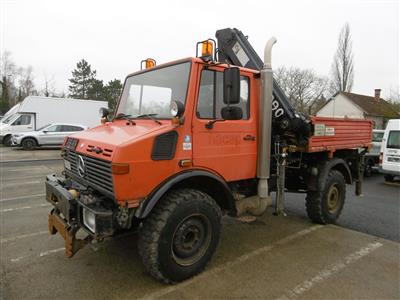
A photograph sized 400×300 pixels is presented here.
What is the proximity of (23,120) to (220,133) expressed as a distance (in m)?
19.1

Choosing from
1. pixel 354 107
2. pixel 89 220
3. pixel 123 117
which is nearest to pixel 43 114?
pixel 123 117

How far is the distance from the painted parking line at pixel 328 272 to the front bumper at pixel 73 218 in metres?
1.91

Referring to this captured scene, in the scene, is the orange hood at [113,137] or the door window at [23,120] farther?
the door window at [23,120]

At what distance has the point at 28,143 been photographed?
1702cm

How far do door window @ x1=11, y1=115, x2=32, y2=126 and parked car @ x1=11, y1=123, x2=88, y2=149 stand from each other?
1.48 metres

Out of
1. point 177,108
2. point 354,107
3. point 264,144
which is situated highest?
point 354,107

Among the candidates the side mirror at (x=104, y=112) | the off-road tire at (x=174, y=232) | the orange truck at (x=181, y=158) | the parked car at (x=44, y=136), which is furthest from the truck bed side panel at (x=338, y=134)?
the parked car at (x=44, y=136)

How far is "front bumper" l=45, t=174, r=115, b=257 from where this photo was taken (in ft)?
9.08

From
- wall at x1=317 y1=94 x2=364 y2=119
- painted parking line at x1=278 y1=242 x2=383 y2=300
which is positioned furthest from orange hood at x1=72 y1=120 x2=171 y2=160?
wall at x1=317 y1=94 x2=364 y2=119

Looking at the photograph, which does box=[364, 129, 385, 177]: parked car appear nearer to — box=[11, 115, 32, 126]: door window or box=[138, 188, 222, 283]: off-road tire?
box=[138, 188, 222, 283]: off-road tire

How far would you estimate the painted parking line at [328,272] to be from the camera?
10.0 feet

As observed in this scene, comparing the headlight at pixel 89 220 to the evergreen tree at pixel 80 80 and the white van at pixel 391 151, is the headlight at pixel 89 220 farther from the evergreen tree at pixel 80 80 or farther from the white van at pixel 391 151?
the evergreen tree at pixel 80 80

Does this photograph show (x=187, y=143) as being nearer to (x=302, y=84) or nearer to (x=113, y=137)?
(x=113, y=137)

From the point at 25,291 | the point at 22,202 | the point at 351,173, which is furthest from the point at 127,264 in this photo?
the point at 351,173
